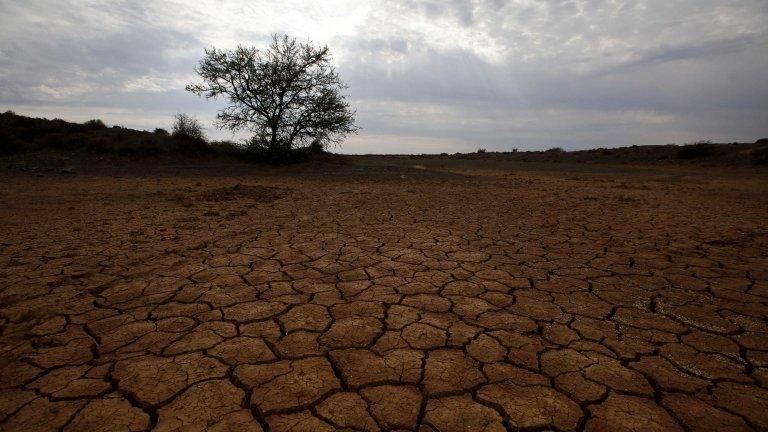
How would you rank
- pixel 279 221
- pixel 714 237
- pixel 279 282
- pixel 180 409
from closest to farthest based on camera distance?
pixel 180 409 → pixel 279 282 → pixel 714 237 → pixel 279 221

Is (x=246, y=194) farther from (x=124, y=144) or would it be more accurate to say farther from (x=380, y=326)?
(x=124, y=144)

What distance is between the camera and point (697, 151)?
18.8 meters

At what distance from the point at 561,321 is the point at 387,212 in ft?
13.2

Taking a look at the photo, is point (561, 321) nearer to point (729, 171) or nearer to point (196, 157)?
point (196, 157)

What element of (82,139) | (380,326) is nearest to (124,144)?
(82,139)

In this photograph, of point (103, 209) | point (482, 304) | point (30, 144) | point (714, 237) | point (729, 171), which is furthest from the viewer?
point (729, 171)

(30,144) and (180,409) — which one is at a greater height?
(30,144)

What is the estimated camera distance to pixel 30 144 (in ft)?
44.7

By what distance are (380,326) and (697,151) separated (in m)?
23.2

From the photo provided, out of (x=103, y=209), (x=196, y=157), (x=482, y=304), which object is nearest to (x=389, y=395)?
(x=482, y=304)

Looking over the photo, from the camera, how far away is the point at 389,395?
172 centimetres

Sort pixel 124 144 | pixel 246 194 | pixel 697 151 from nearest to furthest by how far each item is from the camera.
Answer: pixel 246 194
pixel 124 144
pixel 697 151

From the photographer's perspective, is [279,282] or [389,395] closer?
[389,395]

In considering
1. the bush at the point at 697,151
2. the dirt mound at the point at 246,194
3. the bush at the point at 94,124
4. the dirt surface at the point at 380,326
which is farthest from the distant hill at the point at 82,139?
the bush at the point at 697,151
